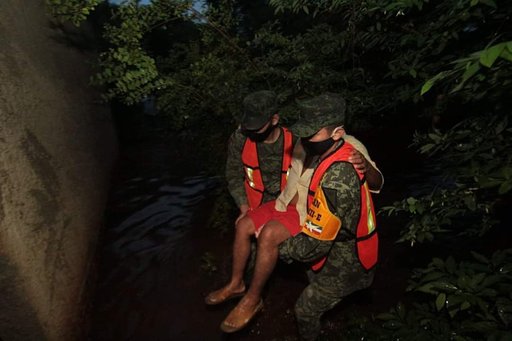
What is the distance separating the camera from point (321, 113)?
7.06ft

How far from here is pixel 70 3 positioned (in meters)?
3.94

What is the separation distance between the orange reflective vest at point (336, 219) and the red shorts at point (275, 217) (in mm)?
414

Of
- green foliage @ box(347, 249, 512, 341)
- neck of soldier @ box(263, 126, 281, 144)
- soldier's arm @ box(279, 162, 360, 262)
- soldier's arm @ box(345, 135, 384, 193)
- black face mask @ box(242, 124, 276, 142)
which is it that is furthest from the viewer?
neck of soldier @ box(263, 126, 281, 144)

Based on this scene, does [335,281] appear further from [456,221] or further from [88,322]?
[456,221]

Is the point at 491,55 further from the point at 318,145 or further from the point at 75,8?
the point at 75,8

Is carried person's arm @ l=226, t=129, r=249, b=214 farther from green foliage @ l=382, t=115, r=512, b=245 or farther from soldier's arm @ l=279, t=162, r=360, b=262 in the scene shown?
green foliage @ l=382, t=115, r=512, b=245

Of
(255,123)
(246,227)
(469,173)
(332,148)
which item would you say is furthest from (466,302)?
(255,123)

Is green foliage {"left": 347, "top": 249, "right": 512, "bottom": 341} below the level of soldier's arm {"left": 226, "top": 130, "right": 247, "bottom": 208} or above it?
below

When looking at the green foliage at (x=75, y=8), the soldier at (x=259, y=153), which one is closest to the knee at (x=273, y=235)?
the soldier at (x=259, y=153)

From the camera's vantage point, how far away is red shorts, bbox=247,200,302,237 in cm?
270

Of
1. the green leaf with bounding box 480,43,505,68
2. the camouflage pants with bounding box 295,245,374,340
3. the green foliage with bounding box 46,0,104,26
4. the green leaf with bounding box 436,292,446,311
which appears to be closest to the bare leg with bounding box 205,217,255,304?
the camouflage pants with bounding box 295,245,374,340

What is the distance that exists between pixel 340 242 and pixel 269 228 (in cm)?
58

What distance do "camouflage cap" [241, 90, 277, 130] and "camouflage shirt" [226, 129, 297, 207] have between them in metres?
0.37

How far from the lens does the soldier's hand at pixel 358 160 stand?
2.18 m
